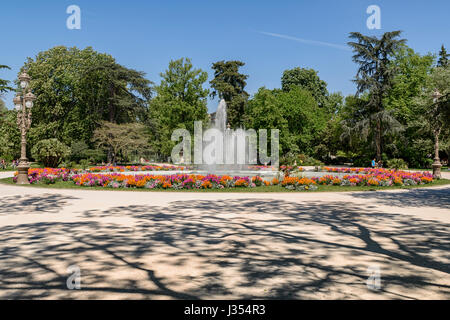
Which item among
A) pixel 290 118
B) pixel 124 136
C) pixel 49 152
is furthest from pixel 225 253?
pixel 290 118

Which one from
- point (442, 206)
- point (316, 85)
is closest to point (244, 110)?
point (316, 85)

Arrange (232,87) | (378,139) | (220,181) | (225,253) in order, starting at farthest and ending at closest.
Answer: (232,87)
(378,139)
(220,181)
(225,253)

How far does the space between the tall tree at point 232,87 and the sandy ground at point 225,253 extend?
46627 millimetres

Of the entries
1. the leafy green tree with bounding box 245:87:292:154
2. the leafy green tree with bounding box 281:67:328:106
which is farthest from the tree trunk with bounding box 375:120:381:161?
the leafy green tree with bounding box 281:67:328:106

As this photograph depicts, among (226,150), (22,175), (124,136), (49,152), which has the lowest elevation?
(22,175)

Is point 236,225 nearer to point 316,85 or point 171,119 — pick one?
point 171,119

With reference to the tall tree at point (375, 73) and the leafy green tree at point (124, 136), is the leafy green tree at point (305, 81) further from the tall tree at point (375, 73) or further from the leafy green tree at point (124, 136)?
the leafy green tree at point (124, 136)

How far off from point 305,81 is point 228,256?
208 ft

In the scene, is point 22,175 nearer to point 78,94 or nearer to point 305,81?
point 78,94

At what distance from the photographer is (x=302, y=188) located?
14.4 m

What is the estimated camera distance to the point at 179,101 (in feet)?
152

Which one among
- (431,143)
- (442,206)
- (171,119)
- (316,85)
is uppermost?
(316,85)

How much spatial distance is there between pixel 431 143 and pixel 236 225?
35.0 metres
